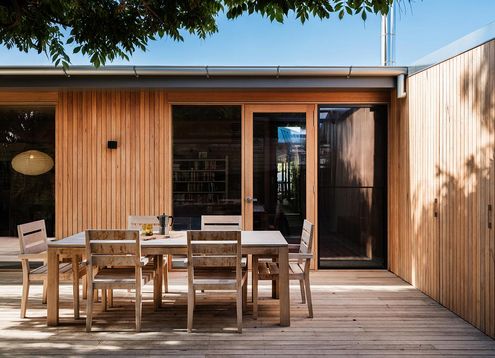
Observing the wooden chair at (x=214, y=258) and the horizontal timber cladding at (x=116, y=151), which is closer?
the wooden chair at (x=214, y=258)

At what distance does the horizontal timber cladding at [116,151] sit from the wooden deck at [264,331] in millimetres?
1619

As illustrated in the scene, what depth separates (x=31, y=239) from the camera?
4652 millimetres

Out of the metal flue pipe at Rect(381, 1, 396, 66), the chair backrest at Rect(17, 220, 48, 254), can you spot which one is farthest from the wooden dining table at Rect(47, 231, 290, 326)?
the metal flue pipe at Rect(381, 1, 396, 66)

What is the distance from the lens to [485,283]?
3.99 meters

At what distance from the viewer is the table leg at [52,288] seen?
4125 mm

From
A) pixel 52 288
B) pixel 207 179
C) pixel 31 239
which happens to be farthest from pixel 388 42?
pixel 52 288

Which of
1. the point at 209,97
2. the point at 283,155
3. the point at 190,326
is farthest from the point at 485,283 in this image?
the point at 209,97

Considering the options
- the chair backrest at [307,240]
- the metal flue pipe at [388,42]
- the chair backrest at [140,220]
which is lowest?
the chair backrest at [307,240]

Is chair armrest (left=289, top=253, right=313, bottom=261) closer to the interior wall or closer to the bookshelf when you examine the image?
the bookshelf

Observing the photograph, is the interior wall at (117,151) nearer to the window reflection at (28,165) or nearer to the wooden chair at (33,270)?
the window reflection at (28,165)

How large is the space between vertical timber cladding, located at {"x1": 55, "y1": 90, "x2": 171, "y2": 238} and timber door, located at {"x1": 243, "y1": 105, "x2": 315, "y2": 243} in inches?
51.0

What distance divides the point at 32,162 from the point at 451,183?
5863 mm

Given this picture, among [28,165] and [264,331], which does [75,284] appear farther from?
[28,165]

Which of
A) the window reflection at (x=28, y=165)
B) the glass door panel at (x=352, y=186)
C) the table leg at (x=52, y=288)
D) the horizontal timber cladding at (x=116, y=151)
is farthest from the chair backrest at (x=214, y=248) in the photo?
the window reflection at (x=28, y=165)
